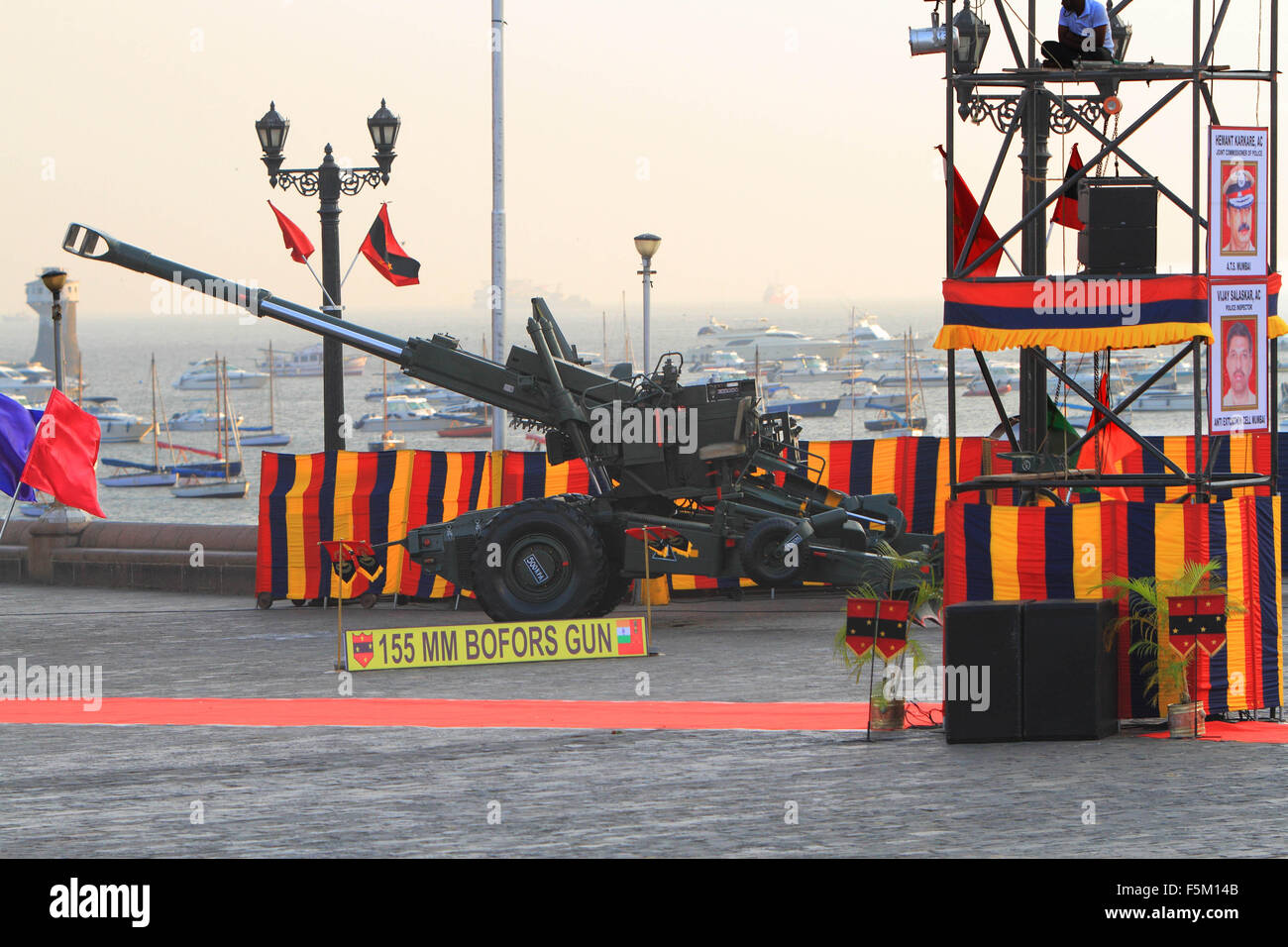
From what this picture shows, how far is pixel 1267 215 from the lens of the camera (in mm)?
12781

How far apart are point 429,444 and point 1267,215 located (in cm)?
15300

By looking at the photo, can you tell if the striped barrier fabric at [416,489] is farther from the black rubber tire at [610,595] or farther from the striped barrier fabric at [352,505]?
the black rubber tire at [610,595]

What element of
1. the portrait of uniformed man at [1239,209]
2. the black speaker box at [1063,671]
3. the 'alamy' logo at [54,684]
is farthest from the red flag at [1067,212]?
the 'alamy' logo at [54,684]

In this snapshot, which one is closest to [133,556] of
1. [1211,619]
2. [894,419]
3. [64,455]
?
[64,455]

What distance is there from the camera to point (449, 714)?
14484mm

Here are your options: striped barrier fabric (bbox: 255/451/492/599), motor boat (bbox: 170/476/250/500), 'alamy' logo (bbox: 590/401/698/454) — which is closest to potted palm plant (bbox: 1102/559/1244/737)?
'alamy' logo (bbox: 590/401/698/454)

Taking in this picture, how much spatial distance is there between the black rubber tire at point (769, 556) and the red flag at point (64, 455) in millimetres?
7455

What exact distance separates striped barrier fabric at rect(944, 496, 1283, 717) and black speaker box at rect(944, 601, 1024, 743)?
941 mm

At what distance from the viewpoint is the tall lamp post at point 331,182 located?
23.6 meters

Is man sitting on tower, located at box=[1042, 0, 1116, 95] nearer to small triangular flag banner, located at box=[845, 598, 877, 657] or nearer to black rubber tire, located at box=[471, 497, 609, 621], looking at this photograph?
small triangular flag banner, located at box=[845, 598, 877, 657]

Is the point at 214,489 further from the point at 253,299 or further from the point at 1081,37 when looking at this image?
the point at 1081,37

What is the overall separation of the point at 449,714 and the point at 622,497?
654 cm

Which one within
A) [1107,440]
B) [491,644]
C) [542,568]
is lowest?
[491,644]
